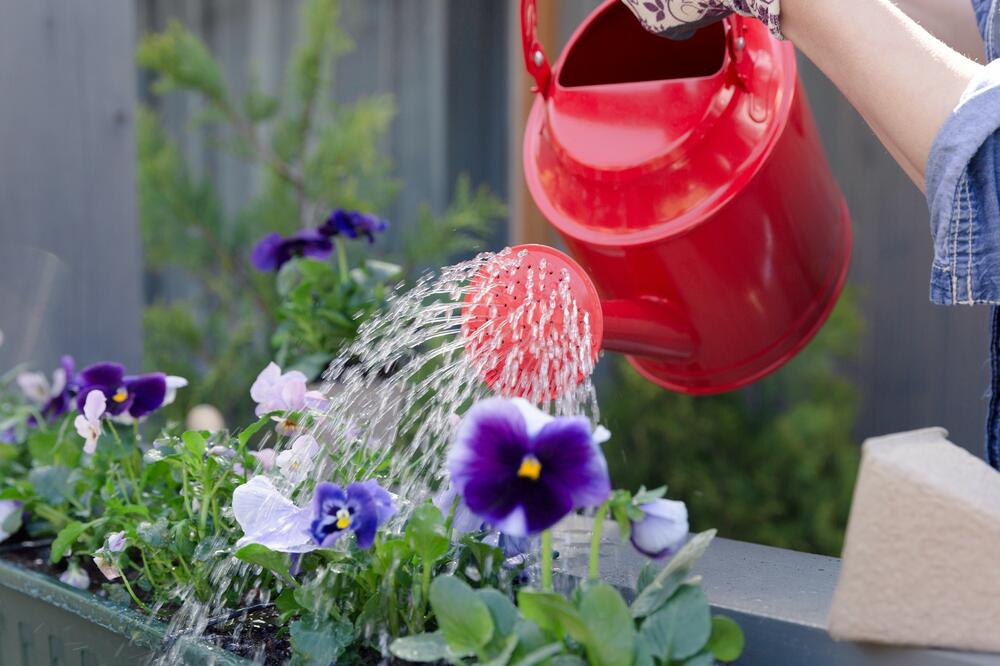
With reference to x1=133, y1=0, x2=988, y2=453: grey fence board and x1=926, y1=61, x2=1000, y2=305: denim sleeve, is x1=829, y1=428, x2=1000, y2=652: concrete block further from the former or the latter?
x1=133, y1=0, x2=988, y2=453: grey fence board

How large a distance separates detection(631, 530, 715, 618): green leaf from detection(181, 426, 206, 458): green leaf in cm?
45

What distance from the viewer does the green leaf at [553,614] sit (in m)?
0.64

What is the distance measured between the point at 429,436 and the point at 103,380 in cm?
43

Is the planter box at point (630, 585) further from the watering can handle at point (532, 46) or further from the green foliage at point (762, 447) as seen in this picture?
the green foliage at point (762, 447)

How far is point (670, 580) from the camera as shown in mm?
719

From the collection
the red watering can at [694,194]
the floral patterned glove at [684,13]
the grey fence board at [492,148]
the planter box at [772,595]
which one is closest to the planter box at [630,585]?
the planter box at [772,595]

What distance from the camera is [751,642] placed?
2.64ft

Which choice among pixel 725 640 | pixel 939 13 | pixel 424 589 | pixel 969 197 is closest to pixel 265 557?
pixel 424 589

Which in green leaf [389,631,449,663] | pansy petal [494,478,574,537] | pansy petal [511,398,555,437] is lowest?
green leaf [389,631,449,663]

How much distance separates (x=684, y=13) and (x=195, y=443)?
592 mm

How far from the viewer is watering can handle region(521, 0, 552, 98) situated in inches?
41.2

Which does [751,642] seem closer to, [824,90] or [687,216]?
[687,216]

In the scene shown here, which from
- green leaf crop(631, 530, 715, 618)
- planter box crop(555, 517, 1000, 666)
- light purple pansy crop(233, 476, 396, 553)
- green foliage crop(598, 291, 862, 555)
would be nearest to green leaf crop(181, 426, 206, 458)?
light purple pansy crop(233, 476, 396, 553)

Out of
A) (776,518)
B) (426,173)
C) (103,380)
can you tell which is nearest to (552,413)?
(103,380)
